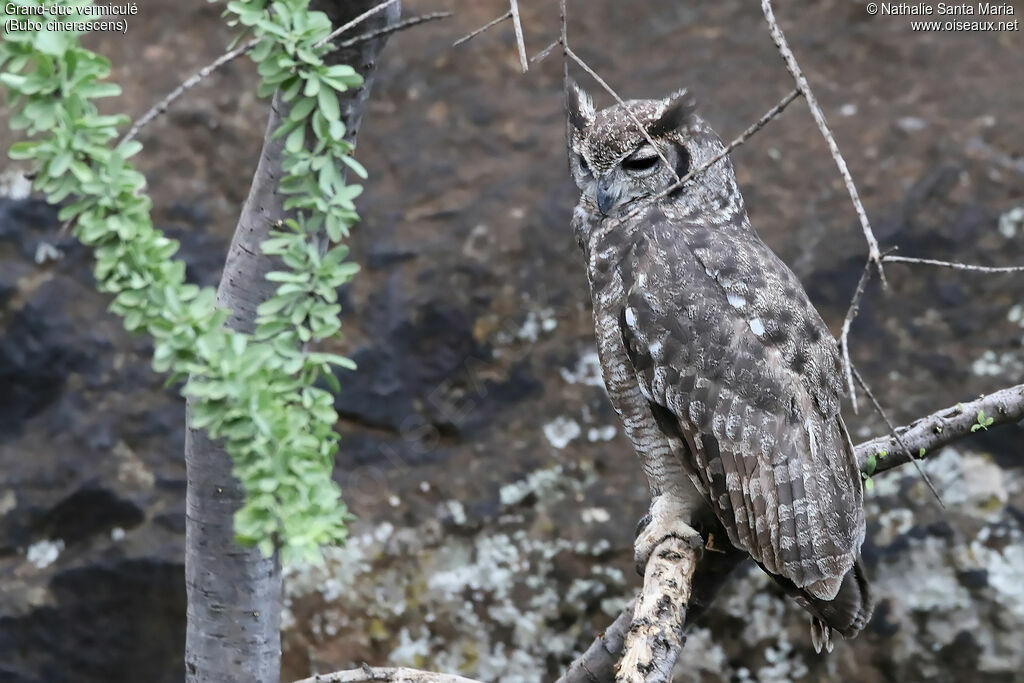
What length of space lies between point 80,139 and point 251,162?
8.99ft

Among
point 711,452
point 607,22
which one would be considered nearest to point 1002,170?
point 607,22

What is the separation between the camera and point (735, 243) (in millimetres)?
2545

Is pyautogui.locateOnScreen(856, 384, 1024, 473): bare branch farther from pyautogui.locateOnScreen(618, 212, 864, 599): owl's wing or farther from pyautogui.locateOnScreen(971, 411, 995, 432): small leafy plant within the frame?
pyautogui.locateOnScreen(618, 212, 864, 599): owl's wing

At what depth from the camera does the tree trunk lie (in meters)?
2.16

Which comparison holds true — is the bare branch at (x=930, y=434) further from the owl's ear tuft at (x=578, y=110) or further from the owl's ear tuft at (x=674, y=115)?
the owl's ear tuft at (x=578, y=110)

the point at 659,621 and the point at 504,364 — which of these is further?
the point at 504,364

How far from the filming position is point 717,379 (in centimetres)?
238

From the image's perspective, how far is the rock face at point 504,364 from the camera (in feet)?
11.4

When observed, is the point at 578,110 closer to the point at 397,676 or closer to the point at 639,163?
the point at 639,163

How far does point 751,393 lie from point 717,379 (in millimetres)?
83

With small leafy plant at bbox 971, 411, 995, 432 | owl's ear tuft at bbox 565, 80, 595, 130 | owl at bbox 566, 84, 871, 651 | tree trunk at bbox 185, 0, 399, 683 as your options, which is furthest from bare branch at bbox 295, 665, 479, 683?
owl's ear tuft at bbox 565, 80, 595, 130

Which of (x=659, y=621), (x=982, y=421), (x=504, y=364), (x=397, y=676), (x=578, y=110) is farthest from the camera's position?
(x=504, y=364)

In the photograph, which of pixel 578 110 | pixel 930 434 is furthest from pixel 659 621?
pixel 578 110

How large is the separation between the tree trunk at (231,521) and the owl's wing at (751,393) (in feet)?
2.74
